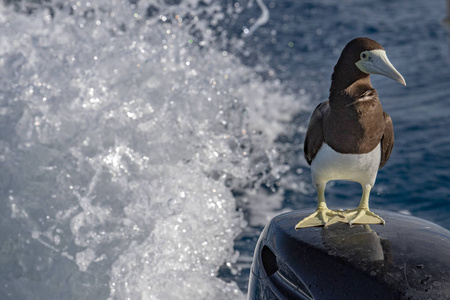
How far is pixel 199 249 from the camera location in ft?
11.6

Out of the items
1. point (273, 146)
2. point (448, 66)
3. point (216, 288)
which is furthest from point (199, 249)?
point (448, 66)

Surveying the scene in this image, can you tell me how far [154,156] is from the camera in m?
4.18

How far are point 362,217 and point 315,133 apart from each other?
286 millimetres

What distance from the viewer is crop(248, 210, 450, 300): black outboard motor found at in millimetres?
1468

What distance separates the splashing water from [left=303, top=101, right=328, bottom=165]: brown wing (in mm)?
1505

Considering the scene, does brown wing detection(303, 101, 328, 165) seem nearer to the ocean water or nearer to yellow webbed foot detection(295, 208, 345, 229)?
yellow webbed foot detection(295, 208, 345, 229)

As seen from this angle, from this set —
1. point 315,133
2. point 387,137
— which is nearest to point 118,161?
point 315,133

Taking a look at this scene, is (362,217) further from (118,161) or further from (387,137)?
(118,161)

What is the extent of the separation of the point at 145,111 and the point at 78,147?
0.57 meters

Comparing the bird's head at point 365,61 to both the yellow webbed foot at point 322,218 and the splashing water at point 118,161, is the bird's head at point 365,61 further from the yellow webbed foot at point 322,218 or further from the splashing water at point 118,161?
the splashing water at point 118,161

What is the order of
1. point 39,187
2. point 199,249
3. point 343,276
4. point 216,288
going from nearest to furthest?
point 343,276
point 216,288
point 199,249
point 39,187

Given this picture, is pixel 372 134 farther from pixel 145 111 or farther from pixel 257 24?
pixel 257 24

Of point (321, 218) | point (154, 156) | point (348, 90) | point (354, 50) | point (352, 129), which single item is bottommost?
point (154, 156)

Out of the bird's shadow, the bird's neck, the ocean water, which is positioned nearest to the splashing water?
the ocean water
